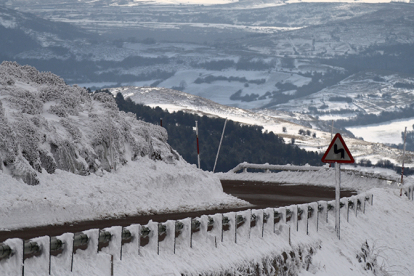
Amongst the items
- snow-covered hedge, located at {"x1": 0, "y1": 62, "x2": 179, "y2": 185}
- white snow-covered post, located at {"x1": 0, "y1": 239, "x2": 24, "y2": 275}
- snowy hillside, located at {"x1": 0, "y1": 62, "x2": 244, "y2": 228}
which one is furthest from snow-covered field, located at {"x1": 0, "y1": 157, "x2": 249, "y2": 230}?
white snow-covered post, located at {"x1": 0, "y1": 239, "x2": 24, "y2": 275}

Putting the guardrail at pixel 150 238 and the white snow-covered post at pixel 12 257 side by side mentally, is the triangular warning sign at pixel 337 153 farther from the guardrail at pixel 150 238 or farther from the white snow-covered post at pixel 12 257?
the white snow-covered post at pixel 12 257

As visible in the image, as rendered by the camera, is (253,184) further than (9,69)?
Yes

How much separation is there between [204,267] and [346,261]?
24.4ft

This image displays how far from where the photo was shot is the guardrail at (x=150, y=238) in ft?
43.6

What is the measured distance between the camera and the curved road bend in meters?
18.0

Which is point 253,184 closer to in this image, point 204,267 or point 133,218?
point 133,218

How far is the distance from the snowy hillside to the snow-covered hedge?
3cm

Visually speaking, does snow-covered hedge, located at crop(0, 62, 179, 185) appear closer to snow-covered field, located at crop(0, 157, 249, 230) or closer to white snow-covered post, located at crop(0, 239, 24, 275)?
snow-covered field, located at crop(0, 157, 249, 230)

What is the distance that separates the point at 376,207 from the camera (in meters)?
30.1

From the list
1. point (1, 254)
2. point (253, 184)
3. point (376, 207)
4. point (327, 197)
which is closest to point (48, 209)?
point (1, 254)

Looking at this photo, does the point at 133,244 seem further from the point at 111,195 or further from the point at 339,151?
the point at 339,151

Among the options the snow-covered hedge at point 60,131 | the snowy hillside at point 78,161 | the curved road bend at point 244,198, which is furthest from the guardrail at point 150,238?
the snow-covered hedge at point 60,131

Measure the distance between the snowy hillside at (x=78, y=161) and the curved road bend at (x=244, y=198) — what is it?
73 cm

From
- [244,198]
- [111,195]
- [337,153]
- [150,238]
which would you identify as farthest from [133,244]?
[244,198]
